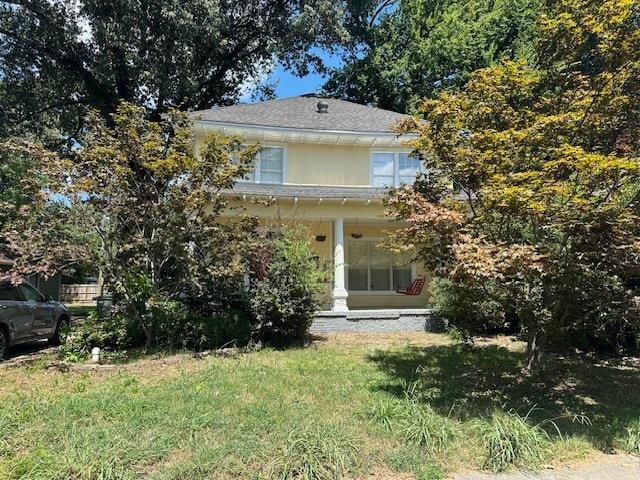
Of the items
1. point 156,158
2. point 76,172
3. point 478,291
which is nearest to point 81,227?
point 76,172

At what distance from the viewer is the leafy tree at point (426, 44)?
81.8ft

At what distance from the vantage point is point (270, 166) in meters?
16.2

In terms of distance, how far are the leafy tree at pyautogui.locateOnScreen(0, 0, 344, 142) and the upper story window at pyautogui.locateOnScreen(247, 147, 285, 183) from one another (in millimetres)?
4490

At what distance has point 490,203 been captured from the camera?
6105 mm

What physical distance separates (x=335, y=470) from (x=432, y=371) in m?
4.52

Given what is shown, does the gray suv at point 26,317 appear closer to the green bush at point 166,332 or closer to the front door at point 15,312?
the front door at point 15,312

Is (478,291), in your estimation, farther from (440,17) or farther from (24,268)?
(440,17)

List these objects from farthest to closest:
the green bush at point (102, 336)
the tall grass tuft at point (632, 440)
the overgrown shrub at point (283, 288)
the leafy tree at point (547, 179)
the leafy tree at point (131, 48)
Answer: the leafy tree at point (131, 48) → the overgrown shrub at point (283, 288) → the green bush at point (102, 336) → the leafy tree at point (547, 179) → the tall grass tuft at point (632, 440)

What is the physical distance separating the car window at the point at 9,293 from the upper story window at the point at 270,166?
732 centimetres

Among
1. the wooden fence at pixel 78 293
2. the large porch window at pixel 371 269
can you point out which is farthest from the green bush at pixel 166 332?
the wooden fence at pixel 78 293

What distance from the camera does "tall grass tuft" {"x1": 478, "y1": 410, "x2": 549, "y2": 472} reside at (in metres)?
4.97

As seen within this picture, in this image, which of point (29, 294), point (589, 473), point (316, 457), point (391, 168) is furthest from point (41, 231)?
point (391, 168)

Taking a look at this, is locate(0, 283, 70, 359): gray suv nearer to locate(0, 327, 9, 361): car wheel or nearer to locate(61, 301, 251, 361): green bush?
locate(0, 327, 9, 361): car wheel

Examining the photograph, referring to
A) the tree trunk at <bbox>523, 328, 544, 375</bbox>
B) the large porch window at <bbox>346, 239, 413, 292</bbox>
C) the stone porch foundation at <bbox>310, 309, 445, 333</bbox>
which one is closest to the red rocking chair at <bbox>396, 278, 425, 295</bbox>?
the large porch window at <bbox>346, 239, 413, 292</bbox>
